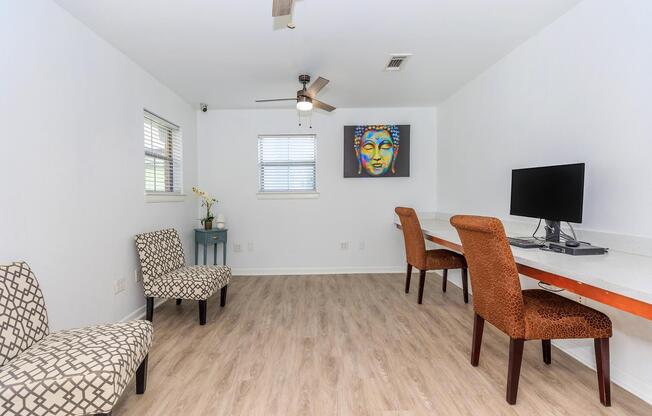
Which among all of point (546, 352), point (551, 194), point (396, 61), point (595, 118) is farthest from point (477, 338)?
point (396, 61)

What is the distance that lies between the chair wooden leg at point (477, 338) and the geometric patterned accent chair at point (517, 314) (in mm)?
232

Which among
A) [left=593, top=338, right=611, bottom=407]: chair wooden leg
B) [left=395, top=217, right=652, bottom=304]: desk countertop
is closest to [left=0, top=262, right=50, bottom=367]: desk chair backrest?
[left=395, top=217, right=652, bottom=304]: desk countertop

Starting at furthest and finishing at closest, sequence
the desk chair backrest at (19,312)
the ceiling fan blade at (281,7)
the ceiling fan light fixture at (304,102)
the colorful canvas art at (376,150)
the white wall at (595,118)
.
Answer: the colorful canvas art at (376,150) < the ceiling fan light fixture at (304,102) < the white wall at (595,118) < the ceiling fan blade at (281,7) < the desk chair backrest at (19,312)

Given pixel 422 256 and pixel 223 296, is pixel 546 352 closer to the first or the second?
pixel 422 256

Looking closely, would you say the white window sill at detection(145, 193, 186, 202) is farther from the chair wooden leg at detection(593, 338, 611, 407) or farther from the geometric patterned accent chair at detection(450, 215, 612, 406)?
the chair wooden leg at detection(593, 338, 611, 407)

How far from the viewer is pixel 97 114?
2.39 metres

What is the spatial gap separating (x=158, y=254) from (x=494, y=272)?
107 inches

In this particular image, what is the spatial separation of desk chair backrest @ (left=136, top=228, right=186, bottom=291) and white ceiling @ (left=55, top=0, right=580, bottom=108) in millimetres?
1635

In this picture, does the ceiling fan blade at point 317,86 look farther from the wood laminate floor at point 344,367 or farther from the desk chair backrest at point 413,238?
the wood laminate floor at point 344,367

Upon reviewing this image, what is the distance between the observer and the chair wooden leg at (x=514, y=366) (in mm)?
1628

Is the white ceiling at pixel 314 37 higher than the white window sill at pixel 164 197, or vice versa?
the white ceiling at pixel 314 37

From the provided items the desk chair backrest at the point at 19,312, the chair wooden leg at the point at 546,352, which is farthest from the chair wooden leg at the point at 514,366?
the desk chair backrest at the point at 19,312

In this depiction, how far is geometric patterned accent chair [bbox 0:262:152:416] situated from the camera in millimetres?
1221

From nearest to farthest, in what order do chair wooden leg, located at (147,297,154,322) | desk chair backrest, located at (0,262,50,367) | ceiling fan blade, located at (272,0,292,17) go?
desk chair backrest, located at (0,262,50,367) → ceiling fan blade, located at (272,0,292,17) → chair wooden leg, located at (147,297,154,322)
